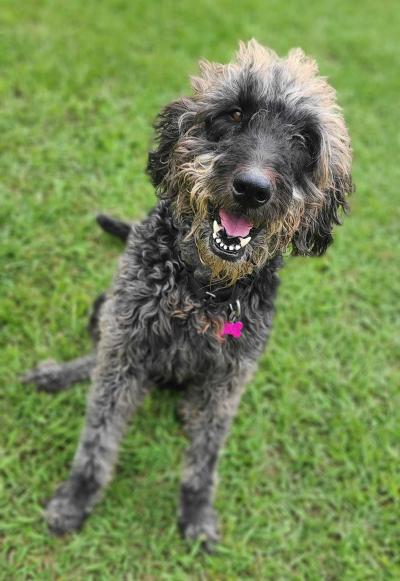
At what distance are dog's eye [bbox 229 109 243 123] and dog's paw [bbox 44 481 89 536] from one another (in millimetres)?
2311

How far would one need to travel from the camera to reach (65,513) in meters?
3.29

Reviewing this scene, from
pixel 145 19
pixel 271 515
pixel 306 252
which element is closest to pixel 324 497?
pixel 271 515

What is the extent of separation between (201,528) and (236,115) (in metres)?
2.44

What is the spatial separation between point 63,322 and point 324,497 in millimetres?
2207

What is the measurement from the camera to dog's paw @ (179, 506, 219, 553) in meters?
3.45

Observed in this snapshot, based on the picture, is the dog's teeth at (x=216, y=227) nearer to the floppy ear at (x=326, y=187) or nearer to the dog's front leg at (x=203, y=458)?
the floppy ear at (x=326, y=187)

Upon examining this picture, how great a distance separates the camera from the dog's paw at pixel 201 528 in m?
3.45

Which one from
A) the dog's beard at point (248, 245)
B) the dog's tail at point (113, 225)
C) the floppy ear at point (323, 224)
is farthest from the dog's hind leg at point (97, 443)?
the dog's tail at point (113, 225)

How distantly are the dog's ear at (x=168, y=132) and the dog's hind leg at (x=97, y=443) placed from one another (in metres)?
1.06

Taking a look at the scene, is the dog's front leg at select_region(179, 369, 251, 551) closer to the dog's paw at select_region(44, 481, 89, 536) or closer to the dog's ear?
the dog's paw at select_region(44, 481, 89, 536)

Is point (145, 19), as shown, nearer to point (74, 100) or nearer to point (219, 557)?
point (74, 100)

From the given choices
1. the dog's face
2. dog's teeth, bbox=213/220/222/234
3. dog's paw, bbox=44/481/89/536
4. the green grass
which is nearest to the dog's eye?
the dog's face

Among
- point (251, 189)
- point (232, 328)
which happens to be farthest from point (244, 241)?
point (232, 328)

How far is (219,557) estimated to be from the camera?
3455 millimetres
